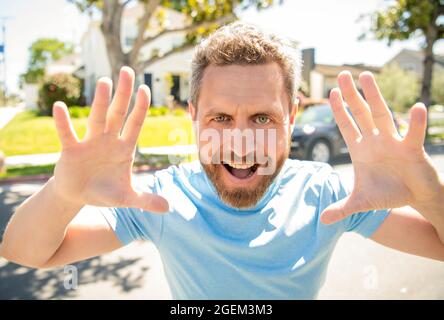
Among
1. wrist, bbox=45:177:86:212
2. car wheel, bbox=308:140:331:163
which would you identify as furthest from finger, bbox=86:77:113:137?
car wheel, bbox=308:140:331:163

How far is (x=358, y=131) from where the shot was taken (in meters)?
1.29

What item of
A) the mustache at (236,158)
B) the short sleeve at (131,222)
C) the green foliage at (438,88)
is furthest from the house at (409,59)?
the short sleeve at (131,222)

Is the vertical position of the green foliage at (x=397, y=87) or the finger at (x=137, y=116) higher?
the green foliage at (x=397, y=87)

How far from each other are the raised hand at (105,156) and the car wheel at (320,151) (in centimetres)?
805

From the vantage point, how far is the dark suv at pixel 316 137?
347 inches

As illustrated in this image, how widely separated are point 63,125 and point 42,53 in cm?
5747

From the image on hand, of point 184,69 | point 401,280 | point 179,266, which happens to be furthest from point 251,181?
point 184,69

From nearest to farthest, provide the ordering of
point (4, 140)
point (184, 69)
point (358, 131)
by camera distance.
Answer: point (358, 131) < point (4, 140) < point (184, 69)

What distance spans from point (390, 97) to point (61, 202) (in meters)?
31.0

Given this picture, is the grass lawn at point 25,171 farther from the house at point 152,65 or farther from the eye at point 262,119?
the house at point 152,65

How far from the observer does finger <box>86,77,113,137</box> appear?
1136mm

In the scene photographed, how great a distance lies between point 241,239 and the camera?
1459mm

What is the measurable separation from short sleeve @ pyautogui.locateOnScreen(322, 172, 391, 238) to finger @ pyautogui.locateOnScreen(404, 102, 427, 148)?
418 mm

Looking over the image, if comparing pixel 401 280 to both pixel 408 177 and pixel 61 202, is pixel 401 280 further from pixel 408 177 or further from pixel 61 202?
pixel 61 202
